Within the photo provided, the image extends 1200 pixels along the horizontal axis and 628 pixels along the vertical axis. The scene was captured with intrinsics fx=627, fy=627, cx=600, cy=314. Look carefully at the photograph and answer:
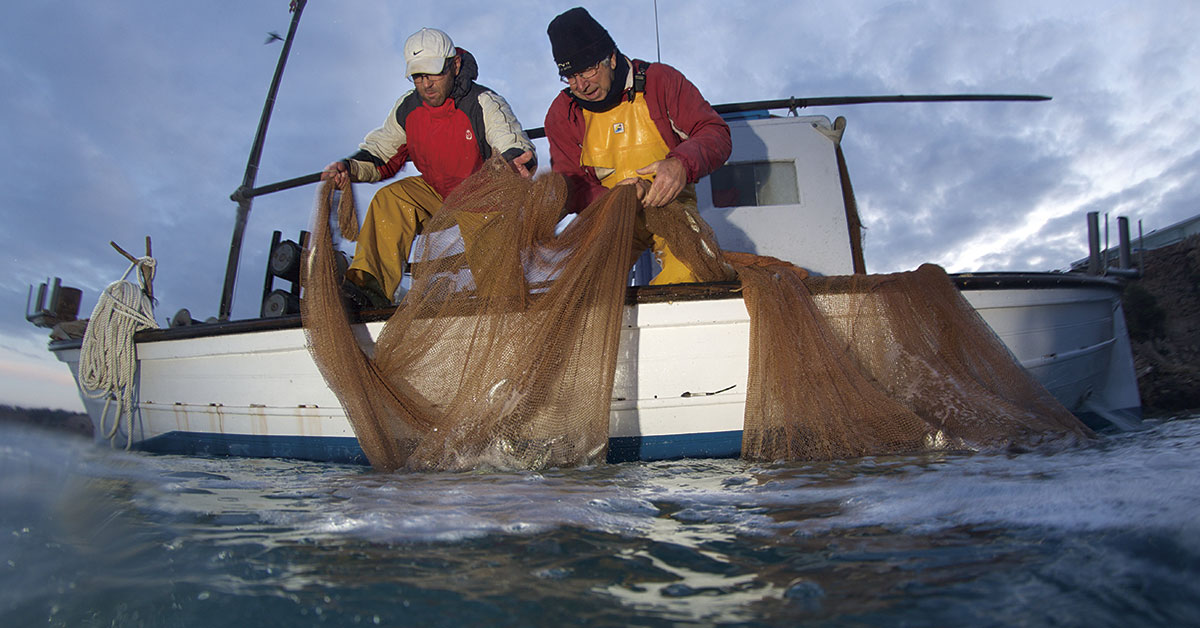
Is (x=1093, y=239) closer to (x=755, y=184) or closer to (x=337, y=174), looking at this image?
(x=755, y=184)

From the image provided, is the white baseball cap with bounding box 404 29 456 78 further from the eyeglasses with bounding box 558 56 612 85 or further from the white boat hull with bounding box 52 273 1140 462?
the white boat hull with bounding box 52 273 1140 462

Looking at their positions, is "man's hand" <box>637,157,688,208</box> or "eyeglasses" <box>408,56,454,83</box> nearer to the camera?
"man's hand" <box>637,157,688,208</box>

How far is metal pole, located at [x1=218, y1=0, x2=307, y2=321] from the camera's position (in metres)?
6.32

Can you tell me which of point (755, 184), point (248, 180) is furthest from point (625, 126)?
point (248, 180)

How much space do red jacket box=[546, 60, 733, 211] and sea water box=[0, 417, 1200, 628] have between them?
191 centimetres

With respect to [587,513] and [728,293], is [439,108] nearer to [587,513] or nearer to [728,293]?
[728,293]

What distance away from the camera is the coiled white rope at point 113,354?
4.51m

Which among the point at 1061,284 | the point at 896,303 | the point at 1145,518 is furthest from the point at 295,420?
the point at 1061,284

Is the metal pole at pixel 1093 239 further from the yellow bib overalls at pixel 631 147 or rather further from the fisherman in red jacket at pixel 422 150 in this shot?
the fisherman in red jacket at pixel 422 150

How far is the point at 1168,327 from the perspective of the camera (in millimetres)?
13875

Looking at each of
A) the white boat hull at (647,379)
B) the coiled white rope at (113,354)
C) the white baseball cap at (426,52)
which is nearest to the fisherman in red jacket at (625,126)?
the white boat hull at (647,379)

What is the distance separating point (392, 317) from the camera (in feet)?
11.2

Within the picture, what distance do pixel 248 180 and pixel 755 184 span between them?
17.4 feet

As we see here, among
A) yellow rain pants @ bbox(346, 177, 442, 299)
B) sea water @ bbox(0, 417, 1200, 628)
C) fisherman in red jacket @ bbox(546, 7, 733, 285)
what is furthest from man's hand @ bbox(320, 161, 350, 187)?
sea water @ bbox(0, 417, 1200, 628)
